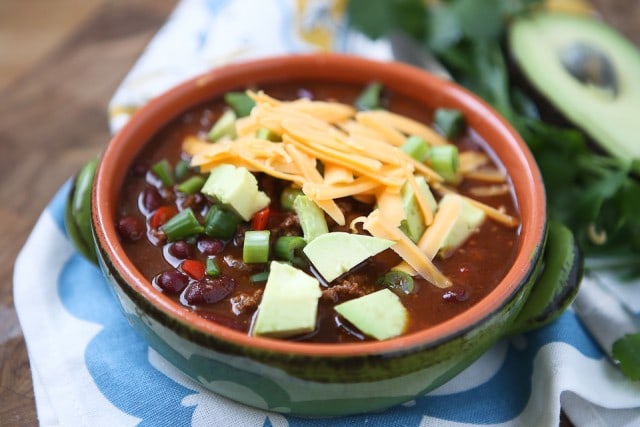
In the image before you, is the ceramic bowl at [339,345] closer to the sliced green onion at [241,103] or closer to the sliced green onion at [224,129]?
the sliced green onion at [224,129]

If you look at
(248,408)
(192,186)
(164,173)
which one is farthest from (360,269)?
(164,173)

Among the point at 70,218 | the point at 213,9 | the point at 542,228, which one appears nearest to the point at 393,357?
the point at 542,228

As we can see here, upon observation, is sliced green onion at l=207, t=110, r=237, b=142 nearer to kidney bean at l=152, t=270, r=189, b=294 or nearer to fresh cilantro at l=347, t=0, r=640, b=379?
kidney bean at l=152, t=270, r=189, b=294

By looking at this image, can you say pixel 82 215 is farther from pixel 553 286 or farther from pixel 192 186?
pixel 553 286

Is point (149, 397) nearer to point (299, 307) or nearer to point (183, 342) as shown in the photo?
point (183, 342)

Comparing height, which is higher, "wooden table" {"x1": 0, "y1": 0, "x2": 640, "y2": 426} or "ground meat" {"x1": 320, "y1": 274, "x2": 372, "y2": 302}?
A: "ground meat" {"x1": 320, "y1": 274, "x2": 372, "y2": 302}

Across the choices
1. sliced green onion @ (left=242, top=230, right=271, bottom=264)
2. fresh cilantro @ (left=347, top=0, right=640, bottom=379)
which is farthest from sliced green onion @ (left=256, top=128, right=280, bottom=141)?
fresh cilantro @ (left=347, top=0, right=640, bottom=379)
